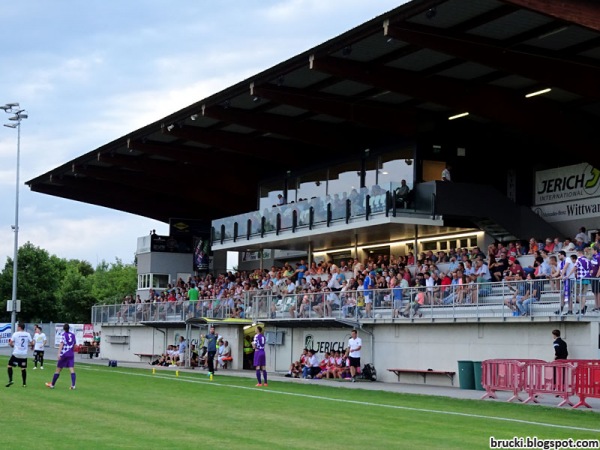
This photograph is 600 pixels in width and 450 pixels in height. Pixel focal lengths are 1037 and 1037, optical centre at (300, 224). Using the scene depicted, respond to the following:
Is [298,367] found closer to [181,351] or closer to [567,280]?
[181,351]

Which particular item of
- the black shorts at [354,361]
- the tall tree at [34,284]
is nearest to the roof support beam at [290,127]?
the black shorts at [354,361]

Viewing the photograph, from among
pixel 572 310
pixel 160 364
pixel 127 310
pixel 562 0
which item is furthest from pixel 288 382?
pixel 127 310

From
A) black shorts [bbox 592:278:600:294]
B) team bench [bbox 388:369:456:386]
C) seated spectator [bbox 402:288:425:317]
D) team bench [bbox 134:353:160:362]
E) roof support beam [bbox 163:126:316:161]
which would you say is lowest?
team bench [bbox 134:353:160:362]

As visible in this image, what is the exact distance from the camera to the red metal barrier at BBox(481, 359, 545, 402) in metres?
24.9

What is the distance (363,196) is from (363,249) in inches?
266

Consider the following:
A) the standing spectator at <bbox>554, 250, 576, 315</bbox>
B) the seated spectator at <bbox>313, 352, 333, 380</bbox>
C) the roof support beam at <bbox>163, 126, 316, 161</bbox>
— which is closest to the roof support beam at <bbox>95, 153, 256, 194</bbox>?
the roof support beam at <bbox>163, 126, 316, 161</bbox>

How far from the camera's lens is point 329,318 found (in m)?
37.0

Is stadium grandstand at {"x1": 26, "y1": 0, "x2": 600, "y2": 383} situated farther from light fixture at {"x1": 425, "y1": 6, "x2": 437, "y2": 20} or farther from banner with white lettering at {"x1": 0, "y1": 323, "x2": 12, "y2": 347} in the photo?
banner with white lettering at {"x1": 0, "y1": 323, "x2": 12, "y2": 347}

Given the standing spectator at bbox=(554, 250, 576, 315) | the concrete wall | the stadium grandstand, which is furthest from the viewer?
the stadium grandstand

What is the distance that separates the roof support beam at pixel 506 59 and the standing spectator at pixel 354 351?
934 cm

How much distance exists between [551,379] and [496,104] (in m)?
14.9

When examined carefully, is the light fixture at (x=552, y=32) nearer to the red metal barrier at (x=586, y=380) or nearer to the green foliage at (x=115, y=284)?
the red metal barrier at (x=586, y=380)

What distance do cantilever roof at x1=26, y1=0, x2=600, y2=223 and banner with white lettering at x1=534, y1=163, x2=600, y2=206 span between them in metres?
0.70

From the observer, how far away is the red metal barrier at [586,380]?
2228 cm
